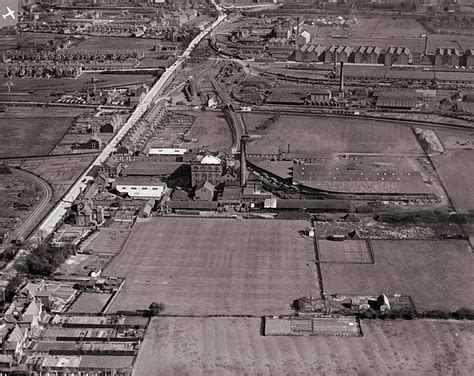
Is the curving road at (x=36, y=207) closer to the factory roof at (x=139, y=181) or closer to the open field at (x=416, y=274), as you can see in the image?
Result: the factory roof at (x=139, y=181)

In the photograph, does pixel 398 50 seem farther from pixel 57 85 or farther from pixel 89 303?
pixel 89 303

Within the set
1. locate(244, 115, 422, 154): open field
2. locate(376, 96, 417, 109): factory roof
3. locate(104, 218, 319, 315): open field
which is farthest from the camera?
locate(376, 96, 417, 109): factory roof

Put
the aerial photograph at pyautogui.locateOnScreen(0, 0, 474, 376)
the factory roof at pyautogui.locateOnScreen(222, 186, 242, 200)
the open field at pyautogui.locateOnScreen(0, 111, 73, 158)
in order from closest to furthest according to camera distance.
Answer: the aerial photograph at pyautogui.locateOnScreen(0, 0, 474, 376), the factory roof at pyautogui.locateOnScreen(222, 186, 242, 200), the open field at pyautogui.locateOnScreen(0, 111, 73, 158)

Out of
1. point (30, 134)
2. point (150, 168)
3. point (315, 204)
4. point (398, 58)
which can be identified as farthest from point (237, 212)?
point (398, 58)

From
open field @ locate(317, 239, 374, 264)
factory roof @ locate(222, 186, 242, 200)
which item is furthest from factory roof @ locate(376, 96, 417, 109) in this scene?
open field @ locate(317, 239, 374, 264)

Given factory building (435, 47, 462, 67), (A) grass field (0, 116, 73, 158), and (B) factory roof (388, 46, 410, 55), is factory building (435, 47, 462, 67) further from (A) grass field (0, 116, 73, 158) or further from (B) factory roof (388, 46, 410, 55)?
(A) grass field (0, 116, 73, 158)

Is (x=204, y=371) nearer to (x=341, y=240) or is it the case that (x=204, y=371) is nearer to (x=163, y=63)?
(x=341, y=240)

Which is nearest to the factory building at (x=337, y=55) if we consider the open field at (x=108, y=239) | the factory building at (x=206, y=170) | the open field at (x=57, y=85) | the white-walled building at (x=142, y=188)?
the open field at (x=57, y=85)
